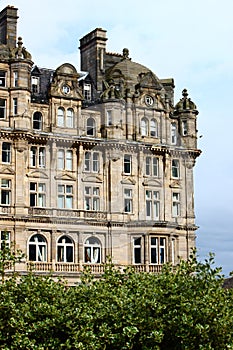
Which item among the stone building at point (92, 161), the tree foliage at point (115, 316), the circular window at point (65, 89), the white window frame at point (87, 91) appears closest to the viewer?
the tree foliage at point (115, 316)

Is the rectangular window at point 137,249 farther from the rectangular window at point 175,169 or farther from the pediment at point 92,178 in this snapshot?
the rectangular window at point 175,169

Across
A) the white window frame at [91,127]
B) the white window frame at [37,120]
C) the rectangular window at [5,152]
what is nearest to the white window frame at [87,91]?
the white window frame at [91,127]

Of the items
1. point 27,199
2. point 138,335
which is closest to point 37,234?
point 27,199

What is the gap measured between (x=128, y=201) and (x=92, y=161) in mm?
3453

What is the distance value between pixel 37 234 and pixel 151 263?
25.6 ft

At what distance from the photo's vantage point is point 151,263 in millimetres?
53281

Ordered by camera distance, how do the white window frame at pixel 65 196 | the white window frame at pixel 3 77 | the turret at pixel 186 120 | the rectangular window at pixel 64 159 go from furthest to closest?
1. the turret at pixel 186 120
2. the rectangular window at pixel 64 159
3. the white window frame at pixel 65 196
4. the white window frame at pixel 3 77

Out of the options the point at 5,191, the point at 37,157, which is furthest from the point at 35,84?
the point at 5,191

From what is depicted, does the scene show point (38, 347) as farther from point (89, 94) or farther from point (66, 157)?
point (89, 94)

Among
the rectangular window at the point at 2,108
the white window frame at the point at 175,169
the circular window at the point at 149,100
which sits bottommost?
the white window frame at the point at 175,169

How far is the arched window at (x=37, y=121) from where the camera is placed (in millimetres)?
52156

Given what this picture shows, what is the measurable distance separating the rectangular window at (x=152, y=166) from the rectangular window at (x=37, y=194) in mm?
7672

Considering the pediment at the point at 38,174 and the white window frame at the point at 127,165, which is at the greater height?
the white window frame at the point at 127,165

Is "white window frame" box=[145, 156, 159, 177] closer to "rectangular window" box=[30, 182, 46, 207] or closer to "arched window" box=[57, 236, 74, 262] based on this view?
"arched window" box=[57, 236, 74, 262]
